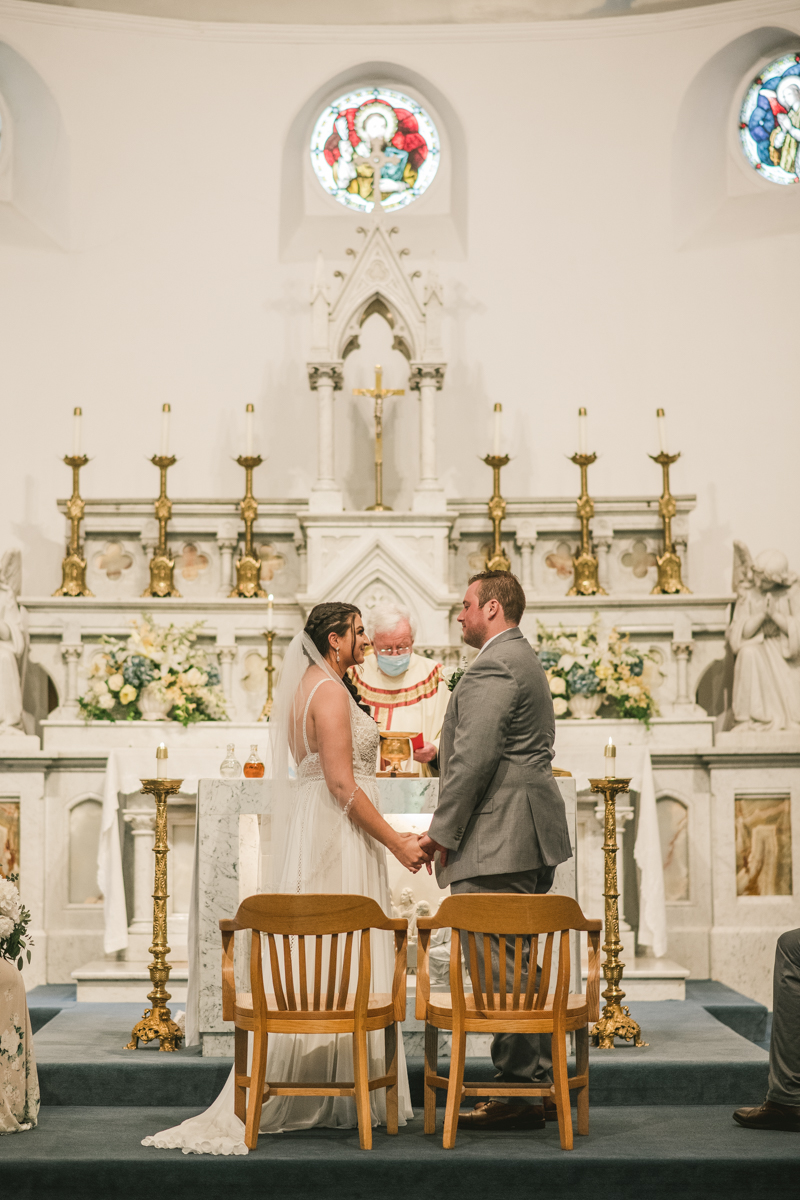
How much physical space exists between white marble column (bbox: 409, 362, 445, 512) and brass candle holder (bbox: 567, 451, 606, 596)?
0.87 m

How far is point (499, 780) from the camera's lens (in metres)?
4.58

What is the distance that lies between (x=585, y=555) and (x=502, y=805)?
4.06 metres

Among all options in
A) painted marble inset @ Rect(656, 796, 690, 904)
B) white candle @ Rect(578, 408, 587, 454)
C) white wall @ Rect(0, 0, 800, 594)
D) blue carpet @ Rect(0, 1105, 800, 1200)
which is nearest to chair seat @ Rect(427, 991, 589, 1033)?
blue carpet @ Rect(0, 1105, 800, 1200)

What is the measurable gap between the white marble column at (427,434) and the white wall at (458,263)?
1033 millimetres

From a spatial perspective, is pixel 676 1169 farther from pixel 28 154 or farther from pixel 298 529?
pixel 28 154

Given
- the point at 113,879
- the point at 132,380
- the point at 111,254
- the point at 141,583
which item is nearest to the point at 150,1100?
the point at 113,879

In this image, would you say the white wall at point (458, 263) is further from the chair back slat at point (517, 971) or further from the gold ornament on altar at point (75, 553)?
the chair back slat at point (517, 971)

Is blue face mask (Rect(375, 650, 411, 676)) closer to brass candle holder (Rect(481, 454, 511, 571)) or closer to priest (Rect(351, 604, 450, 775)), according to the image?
priest (Rect(351, 604, 450, 775))

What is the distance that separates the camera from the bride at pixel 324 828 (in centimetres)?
Answer: 459

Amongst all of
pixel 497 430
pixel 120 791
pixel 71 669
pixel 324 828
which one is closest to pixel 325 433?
→ pixel 497 430

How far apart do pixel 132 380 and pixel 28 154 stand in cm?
191

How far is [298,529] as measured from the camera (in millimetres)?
8695

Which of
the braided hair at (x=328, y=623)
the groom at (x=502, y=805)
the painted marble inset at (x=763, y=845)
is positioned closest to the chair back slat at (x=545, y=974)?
the groom at (x=502, y=805)

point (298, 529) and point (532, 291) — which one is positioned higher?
point (532, 291)
